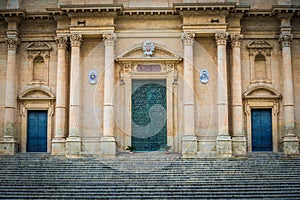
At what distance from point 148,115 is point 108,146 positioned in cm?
339

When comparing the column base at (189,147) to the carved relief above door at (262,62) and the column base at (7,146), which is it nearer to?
the carved relief above door at (262,62)

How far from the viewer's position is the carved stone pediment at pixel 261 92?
3309cm

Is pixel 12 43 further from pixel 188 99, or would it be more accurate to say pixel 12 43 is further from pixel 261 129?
pixel 261 129

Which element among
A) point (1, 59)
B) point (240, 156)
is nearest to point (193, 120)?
point (240, 156)

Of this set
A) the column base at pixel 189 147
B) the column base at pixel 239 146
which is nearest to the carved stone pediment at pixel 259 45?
the column base at pixel 239 146

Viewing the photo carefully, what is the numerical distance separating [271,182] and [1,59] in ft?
55.7

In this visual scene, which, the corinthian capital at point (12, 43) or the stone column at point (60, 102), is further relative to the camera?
the corinthian capital at point (12, 43)

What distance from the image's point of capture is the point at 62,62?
108 ft

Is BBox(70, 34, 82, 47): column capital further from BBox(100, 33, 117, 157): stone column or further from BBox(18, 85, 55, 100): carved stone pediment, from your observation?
BBox(18, 85, 55, 100): carved stone pediment

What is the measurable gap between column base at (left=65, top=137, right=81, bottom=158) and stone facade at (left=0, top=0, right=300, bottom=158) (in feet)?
0.95

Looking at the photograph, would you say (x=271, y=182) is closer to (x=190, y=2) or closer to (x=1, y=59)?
(x=190, y=2)

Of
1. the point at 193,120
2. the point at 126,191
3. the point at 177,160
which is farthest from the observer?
the point at 193,120

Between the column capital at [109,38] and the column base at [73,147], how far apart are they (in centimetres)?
560

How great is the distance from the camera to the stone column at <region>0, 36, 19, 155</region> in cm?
3194
